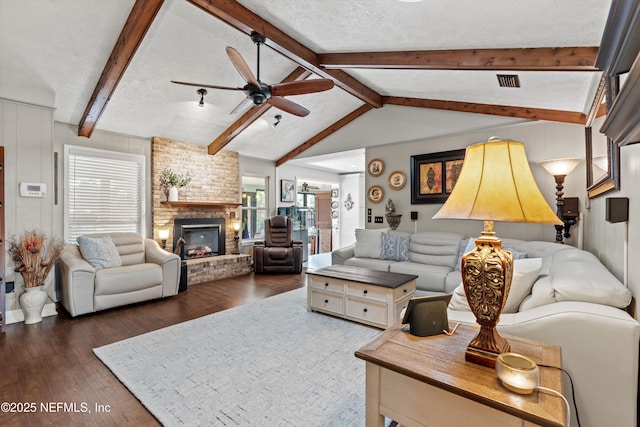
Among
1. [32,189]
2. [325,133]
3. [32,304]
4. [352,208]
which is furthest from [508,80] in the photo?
[352,208]

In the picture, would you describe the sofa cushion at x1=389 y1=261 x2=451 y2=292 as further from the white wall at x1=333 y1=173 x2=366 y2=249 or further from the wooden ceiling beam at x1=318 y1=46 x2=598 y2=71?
the white wall at x1=333 y1=173 x2=366 y2=249

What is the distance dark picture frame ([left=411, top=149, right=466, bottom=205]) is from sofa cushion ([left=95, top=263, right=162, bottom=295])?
4247 millimetres

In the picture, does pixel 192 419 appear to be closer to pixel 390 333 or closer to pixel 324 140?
pixel 390 333

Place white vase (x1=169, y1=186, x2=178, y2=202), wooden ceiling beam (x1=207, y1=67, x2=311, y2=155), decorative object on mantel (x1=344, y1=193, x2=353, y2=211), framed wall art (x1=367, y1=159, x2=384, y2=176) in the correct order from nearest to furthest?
1. wooden ceiling beam (x1=207, y1=67, x2=311, y2=155)
2. white vase (x1=169, y1=186, x2=178, y2=202)
3. framed wall art (x1=367, y1=159, x2=384, y2=176)
4. decorative object on mantel (x1=344, y1=193, x2=353, y2=211)

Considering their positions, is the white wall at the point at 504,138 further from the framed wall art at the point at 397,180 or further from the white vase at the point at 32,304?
the white vase at the point at 32,304

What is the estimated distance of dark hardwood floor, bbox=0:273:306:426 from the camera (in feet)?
6.18

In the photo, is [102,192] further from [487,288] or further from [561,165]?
[561,165]

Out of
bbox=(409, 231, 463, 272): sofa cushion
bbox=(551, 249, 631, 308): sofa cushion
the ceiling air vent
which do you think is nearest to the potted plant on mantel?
bbox=(409, 231, 463, 272): sofa cushion

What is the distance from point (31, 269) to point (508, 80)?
5737 mm

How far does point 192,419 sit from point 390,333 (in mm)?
1379

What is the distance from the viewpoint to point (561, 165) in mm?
3391

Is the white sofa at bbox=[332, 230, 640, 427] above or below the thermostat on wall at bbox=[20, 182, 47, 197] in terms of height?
below

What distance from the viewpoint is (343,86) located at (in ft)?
14.1

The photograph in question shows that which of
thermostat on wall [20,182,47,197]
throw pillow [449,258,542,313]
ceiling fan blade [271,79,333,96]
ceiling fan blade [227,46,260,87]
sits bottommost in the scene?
throw pillow [449,258,542,313]
